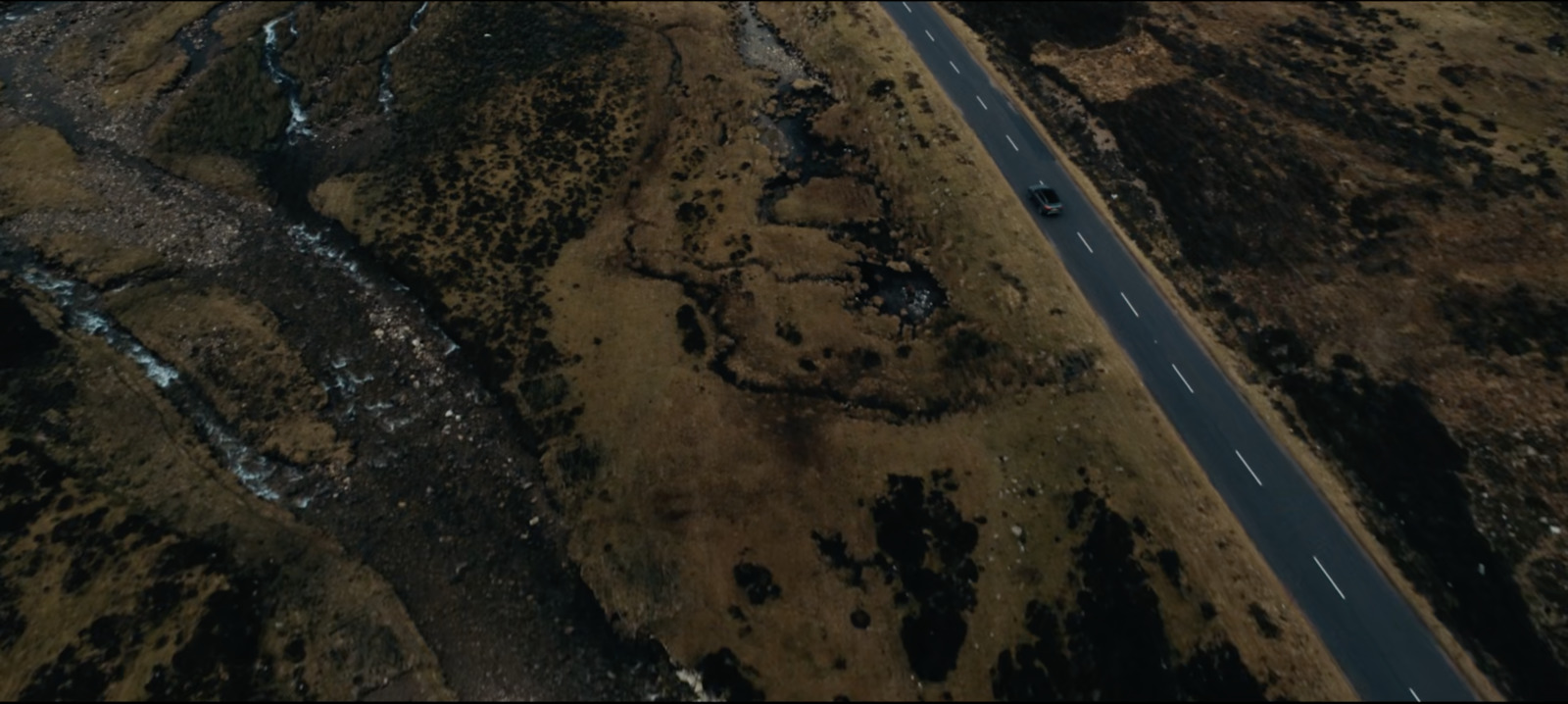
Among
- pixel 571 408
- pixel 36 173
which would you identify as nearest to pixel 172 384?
pixel 571 408

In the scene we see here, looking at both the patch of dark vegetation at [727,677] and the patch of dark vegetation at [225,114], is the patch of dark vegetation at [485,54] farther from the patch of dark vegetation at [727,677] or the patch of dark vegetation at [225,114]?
the patch of dark vegetation at [727,677]

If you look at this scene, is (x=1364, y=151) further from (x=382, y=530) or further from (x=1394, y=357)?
(x=382, y=530)

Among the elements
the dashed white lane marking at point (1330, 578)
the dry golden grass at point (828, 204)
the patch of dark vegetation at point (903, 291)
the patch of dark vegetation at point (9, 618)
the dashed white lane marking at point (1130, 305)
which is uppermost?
the dry golden grass at point (828, 204)

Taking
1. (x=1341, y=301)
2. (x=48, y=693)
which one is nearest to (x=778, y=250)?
(x=1341, y=301)

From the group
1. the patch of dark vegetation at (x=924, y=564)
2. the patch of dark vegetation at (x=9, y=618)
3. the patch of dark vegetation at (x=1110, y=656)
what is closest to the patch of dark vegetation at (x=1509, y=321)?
the patch of dark vegetation at (x=1110, y=656)

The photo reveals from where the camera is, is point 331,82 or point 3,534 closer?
point 3,534

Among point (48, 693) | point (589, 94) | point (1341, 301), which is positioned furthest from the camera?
point (589, 94)

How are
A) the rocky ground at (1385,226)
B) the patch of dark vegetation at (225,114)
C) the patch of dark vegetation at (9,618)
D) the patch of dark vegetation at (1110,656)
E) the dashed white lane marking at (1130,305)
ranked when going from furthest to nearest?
the patch of dark vegetation at (225,114)
the dashed white lane marking at (1130,305)
the rocky ground at (1385,226)
the patch of dark vegetation at (9,618)
the patch of dark vegetation at (1110,656)

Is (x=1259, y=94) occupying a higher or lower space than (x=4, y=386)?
higher
